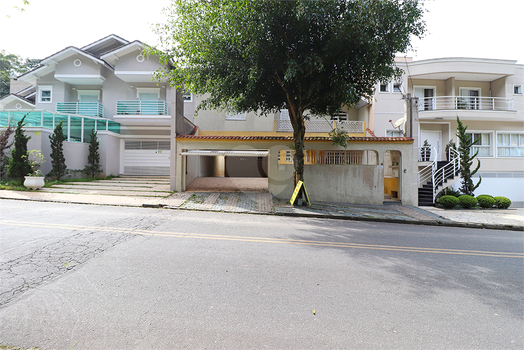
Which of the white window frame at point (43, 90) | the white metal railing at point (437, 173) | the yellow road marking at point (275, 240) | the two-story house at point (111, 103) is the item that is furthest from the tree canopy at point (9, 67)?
the white metal railing at point (437, 173)

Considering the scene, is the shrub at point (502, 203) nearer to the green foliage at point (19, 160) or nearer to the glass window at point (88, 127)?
the glass window at point (88, 127)

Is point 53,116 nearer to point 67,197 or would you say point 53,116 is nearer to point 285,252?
point 67,197

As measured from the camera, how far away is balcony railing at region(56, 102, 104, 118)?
20.5 meters

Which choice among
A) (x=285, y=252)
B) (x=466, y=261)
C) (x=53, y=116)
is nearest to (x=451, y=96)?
(x=466, y=261)

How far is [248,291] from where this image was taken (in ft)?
12.5

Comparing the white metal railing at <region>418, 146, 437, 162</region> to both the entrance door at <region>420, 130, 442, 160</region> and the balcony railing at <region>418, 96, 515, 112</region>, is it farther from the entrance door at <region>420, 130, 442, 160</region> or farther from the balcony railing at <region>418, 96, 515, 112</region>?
the balcony railing at <region>418, 96, 515, 112</region>

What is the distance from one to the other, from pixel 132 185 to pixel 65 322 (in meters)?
13.9

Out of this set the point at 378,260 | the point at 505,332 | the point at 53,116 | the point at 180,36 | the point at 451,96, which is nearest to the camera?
the point at 505,332

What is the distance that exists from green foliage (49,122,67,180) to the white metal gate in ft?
13.8

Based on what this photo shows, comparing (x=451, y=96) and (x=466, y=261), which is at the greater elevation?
(x=451, y=96)

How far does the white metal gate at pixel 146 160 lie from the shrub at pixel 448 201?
1663 cm

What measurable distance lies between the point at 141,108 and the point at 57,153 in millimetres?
5956

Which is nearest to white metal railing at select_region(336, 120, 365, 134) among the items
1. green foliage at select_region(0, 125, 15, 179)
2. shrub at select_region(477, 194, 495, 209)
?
shrub at select_region(477, 194, 495, 209)

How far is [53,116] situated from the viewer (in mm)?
16875
